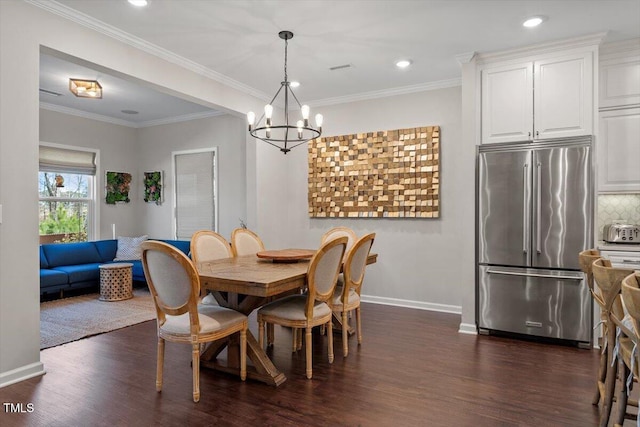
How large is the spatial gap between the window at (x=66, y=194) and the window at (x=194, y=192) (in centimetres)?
139

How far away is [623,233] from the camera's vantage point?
3.57 meters

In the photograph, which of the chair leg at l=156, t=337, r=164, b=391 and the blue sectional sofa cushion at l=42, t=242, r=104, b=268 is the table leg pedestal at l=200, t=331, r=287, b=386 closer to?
the chair leg at l=156, t=337, r=164, b=391

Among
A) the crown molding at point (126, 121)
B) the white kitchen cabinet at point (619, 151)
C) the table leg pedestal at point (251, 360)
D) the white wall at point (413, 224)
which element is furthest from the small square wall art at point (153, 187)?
the white kitchen cabinet at point (619, 151)

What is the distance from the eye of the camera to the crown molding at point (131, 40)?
2.92 m

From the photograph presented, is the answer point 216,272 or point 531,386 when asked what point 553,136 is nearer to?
point 531,386

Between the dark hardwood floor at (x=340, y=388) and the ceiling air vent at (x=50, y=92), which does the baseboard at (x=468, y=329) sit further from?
the ceiling air vent at (x=50, y=92)

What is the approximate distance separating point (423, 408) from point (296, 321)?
100 cm

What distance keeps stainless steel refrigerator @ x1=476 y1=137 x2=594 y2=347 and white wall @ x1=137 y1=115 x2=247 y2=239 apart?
3562mm

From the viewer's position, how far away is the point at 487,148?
12.8ft

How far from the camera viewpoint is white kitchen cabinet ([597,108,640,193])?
3580 mm

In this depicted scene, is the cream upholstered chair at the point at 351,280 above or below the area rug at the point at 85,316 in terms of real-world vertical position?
above

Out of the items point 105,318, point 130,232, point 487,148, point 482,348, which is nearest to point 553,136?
point 487,148

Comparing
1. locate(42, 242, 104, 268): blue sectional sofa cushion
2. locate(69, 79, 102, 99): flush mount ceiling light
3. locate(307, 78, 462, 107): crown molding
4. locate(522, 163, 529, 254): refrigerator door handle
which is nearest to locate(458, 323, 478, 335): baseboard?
locate(522, 163, 529, 254): refrigerator door handle

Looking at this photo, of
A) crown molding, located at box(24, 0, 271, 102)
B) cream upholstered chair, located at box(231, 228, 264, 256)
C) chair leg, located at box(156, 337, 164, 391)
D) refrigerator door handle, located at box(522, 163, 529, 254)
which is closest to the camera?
chair leg, located at box(156, 337, 164, 391)
